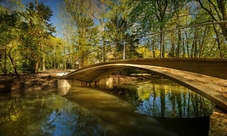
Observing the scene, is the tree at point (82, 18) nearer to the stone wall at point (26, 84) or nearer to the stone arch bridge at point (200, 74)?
the stone wall at point (26, 84)

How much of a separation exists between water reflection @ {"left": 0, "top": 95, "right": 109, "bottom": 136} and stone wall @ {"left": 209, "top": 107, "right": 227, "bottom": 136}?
243 centimetres

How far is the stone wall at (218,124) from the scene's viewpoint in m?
2.11

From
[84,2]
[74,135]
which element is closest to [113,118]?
[74,135]

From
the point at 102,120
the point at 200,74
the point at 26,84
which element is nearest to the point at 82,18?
the point at 26,84

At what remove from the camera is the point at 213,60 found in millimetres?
4148

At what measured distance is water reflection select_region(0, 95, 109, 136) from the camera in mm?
3699

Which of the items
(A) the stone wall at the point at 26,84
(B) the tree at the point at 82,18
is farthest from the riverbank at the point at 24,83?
(B) the tree at the point at 82,18

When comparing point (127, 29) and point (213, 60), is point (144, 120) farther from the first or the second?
point (127, 29)

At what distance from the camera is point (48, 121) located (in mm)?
4387

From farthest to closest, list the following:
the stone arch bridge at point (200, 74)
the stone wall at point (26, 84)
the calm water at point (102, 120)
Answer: the stone wall at point (26, 84), the calm water at point (102, 120), the stone arch bridge at point (200, 74)

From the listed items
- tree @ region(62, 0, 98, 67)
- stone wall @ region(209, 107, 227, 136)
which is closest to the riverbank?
tree @ region(62, 0, 98, 67)

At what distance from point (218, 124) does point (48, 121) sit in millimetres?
4473

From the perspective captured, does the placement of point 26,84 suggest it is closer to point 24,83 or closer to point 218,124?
point 24,83

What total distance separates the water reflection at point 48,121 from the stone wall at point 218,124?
7.99 ft
